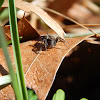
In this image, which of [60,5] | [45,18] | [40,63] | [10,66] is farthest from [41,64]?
[60,5]

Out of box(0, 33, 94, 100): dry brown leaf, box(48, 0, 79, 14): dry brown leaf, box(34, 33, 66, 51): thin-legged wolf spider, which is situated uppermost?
box(48, 0, 79, 14): dry brown leaf

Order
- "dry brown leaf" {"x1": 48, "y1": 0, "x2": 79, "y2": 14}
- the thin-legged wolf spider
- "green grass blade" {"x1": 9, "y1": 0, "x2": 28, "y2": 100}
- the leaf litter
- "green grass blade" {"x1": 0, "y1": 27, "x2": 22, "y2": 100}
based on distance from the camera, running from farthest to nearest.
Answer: "dry brown leaf" {"x1": 48, "y1": 0, "x2": 79, "y2": 14} < the thin-legged wolf spider < the leaf litter < "green grass blade" {"x1": 9, "y1": 0, "x2": 28, "y2": 100} < "green grass blade" {"x1": 0, "y1": 27, "x2": 22, "y2": 100}

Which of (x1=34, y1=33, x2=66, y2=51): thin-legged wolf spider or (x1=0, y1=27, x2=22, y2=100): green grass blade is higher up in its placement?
(x1=0, y1=27, x2=22, y2=100): green grass blade

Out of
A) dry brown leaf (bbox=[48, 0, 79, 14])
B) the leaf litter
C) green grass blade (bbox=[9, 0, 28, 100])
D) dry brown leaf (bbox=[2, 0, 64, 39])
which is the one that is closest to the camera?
green grass blade (bbox=[9, 0, 28, 100])

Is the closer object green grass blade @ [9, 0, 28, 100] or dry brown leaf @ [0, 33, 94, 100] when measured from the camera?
green grass blade @ [9, 0, 28, 100]

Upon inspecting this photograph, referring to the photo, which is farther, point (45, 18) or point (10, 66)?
point (45, 18)

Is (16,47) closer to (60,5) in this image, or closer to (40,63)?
(40,63)

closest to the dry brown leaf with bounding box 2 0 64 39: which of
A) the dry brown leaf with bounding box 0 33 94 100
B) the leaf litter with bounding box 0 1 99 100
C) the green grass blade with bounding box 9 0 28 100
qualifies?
the leaf litter with bounding box 0 1 99 100

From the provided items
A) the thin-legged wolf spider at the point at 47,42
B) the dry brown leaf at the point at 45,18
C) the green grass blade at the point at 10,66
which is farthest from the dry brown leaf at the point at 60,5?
the green grass blade at the point at 10,66

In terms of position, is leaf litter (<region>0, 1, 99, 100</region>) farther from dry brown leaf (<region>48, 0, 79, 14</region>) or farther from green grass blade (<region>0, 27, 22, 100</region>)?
dry brown leaf (<region>48, 0, 79, 14</region>)
